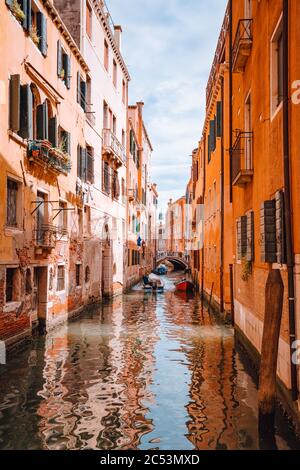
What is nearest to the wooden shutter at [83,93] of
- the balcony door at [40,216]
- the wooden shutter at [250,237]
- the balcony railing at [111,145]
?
the balcony railing at [111,145]

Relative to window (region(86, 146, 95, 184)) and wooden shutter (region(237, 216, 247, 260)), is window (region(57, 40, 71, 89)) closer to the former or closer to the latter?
window (region(86, 146, 95, 184))

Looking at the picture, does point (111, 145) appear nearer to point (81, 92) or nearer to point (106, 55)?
point (106, 55)

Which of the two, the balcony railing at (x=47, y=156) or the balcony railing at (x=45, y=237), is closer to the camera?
the balcony railing at (x=47, y=156)

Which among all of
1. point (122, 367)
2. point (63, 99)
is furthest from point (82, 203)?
point (122, 367)

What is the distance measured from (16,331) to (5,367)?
61.1 inches

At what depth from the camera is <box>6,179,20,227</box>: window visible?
10.5m

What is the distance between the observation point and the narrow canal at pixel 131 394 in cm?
577

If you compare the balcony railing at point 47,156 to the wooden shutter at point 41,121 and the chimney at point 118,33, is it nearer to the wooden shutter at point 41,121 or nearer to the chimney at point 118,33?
the wooden shutter at point 41,121

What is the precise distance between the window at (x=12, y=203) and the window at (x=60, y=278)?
4052mm

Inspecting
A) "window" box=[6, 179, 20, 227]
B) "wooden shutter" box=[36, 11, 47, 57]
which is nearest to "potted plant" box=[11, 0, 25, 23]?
"wooden shutter" box=[36, 11, 47, 57]

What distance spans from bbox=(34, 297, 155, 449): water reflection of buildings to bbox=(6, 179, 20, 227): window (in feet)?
9.74

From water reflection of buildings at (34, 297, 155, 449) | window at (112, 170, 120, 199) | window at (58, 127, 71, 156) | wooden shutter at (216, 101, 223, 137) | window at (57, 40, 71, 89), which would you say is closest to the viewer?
water reflection of buildings at (34, 297, 155, 449)

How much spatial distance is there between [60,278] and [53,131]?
14.5 ft

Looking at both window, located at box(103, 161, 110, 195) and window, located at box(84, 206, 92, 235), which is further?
window, located at box(103, 161, 110, 195)
